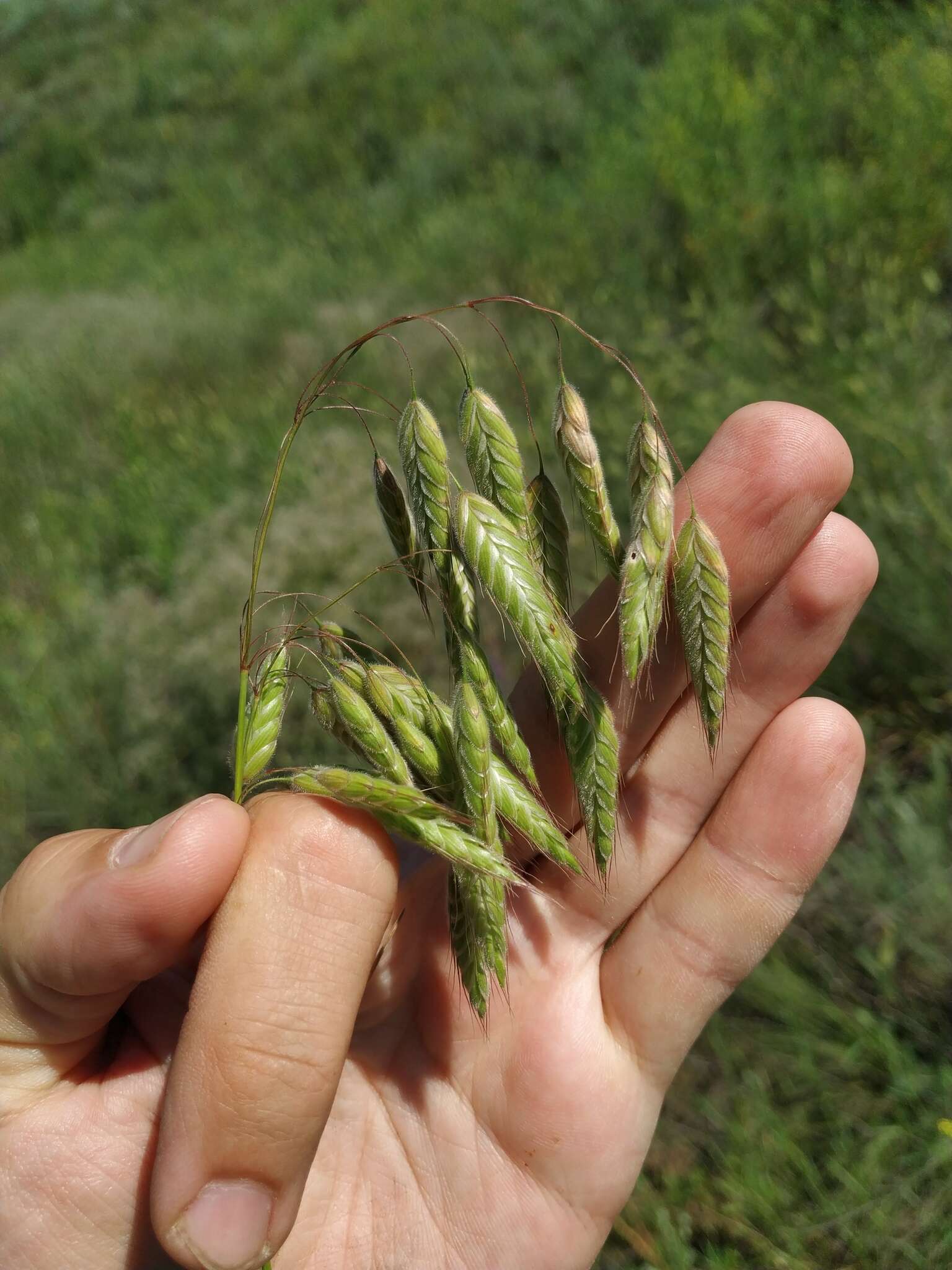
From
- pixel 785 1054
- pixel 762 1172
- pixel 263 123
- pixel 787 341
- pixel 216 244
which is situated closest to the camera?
pixel 762 1172

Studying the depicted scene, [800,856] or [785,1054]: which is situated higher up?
[800,856]

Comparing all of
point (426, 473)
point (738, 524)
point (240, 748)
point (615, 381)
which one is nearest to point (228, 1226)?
point (240, 748)

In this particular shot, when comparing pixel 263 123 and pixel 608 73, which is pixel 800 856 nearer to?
pixel 608 73

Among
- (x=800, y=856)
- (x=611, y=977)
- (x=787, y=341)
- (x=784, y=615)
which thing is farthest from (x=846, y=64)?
(x=611, y=977)

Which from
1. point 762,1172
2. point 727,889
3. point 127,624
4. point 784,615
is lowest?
point 762,1172

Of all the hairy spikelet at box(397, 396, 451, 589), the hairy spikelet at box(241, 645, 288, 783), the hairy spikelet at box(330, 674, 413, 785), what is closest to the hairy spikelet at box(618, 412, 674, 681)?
the hairy spikelet at box(397, 396, 451, 589)

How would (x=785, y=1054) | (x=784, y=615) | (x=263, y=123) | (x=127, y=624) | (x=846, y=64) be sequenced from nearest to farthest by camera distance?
(x=784, y=615), (x=785, y=1054), (x=127, y=624), (x=846, y=64), (x=263, y=123)
